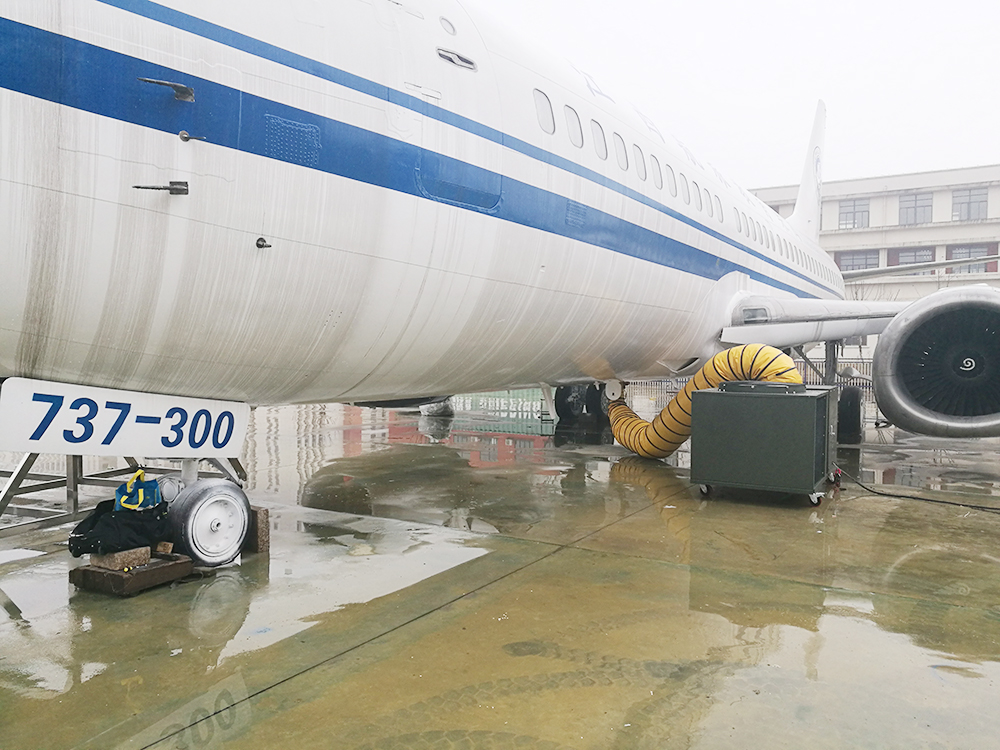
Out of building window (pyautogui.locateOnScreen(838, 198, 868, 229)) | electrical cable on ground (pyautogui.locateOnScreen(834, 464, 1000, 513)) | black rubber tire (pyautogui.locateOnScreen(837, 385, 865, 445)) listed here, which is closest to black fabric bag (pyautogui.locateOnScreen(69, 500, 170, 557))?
electrical cable on ground (pyautogui.locateOnScreen(834, 464, 1000, 513))

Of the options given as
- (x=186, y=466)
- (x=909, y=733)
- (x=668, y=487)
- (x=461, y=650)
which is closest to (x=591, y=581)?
(x=461, y=650)

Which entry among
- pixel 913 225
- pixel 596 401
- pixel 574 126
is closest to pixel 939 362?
pixel 574 126

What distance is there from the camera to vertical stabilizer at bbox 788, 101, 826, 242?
67.0 ft

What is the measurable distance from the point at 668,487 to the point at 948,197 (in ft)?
171

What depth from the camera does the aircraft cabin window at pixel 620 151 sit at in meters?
7.52

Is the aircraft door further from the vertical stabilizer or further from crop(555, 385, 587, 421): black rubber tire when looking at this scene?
the vertical stabilizer

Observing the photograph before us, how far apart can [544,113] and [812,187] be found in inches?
677

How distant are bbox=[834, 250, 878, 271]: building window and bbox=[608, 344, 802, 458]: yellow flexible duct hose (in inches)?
1837

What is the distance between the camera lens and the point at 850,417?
1286cm

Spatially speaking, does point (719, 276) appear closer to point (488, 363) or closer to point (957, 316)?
point (957, 316)

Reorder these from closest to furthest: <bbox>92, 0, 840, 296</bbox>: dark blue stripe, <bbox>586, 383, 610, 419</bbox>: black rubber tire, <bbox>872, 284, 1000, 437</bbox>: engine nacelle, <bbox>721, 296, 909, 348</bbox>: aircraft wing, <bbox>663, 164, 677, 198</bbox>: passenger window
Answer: <bbox>92, 0, 840, 296</bbox>: dark blue stripe → <bbox>872, 284, 1000, 437</bbox>: engine nacelle → <bbox>663, 164, 677, 198</bbox>: passenger window → <bbox>721, 296, 909, 348</bbox>: aircraft wing → <bbox>586, 383, 610, 419</bbox>: black rubber tire

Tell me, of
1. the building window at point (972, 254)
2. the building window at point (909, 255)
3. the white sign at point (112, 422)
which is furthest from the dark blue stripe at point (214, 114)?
the building window at point (972, 254)

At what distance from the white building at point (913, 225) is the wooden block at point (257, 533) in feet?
163

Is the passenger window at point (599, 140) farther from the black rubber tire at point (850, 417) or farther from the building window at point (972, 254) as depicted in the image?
the building window at point (972, 254)
